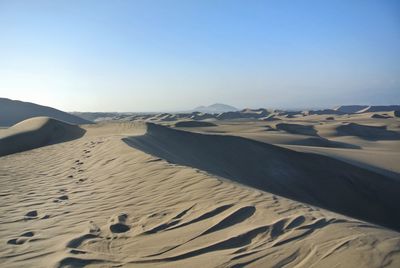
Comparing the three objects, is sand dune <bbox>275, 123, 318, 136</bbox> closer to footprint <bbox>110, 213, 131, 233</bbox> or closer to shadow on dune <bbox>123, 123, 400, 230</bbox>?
shadow on dune <bbox>123, 123, 400, 230</bbox>

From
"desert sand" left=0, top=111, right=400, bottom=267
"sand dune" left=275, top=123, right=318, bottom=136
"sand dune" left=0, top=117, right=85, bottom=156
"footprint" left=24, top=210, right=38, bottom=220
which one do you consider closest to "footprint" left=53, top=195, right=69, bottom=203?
"desert sand" left=0, top=111, right=400, bottom=267

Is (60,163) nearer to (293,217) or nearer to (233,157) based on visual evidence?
(233,157)

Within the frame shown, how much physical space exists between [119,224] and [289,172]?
975cm

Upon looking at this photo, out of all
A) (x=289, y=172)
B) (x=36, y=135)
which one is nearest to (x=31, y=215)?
(x=289, y=172)

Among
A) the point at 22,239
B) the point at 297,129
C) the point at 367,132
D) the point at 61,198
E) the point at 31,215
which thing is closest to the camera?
the point at 22,239

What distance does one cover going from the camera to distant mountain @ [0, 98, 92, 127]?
44.9 metres

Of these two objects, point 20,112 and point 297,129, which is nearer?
point 297,129

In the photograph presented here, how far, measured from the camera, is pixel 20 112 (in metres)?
48.0

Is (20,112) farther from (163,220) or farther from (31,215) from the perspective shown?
(163,220)

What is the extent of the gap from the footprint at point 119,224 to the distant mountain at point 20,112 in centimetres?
4191

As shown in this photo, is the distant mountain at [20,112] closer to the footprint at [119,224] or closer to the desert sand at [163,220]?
the desert sand at [163,220]

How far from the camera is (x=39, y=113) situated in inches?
1980

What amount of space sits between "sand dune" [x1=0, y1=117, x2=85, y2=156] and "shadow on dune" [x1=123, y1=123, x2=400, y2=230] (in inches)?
207

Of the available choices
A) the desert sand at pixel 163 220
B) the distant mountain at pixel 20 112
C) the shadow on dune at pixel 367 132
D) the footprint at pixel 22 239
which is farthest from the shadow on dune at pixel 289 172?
the distant mountain at pixel 20 112
